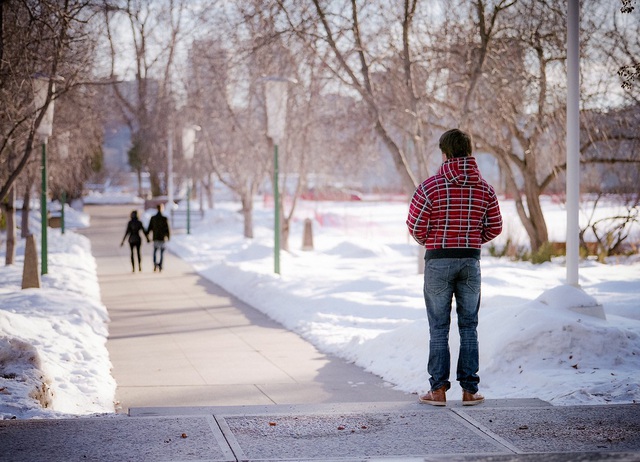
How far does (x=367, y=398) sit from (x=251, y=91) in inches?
712

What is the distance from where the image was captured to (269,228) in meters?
45.4

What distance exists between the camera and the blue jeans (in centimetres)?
663

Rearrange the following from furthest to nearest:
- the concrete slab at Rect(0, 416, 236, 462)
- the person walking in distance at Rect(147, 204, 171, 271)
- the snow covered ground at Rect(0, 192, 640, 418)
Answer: the person walking in distance at Rect(147, 204, 171, 271), the snow covered ground at Rect(0, 192, 640, 418), the concrete slab at Rect(0, 416, 236, 462)

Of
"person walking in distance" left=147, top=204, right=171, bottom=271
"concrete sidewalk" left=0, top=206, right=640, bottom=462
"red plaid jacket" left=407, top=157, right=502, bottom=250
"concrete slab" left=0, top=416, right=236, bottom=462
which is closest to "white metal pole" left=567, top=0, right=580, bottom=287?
"concrete sidewalk" left=0, top=206, right=640, bottom=462

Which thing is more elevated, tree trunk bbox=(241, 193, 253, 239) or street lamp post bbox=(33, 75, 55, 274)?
street lamp post bbox=(33, 75, 55, 274)

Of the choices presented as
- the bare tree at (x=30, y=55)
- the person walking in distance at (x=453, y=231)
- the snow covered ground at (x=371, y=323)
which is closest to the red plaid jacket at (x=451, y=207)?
the person walking in distance at (x=453, y=231)

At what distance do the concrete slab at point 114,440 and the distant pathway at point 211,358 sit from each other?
2472 millimetres

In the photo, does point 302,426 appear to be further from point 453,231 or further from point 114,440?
point 453,231

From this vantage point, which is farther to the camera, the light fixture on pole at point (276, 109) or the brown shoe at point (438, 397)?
the light fixture on pole at point (276, 109)

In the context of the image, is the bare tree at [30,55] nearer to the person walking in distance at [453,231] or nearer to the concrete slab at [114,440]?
the person walking in distance at [453,231]

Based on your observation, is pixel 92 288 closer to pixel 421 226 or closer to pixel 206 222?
pixel 421 226

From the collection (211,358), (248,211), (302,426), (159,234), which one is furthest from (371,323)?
(248,211)

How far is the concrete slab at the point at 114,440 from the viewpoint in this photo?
5.15m

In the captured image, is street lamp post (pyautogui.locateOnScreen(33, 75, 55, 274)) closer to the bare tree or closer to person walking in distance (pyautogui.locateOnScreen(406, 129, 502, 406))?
the bare tree
